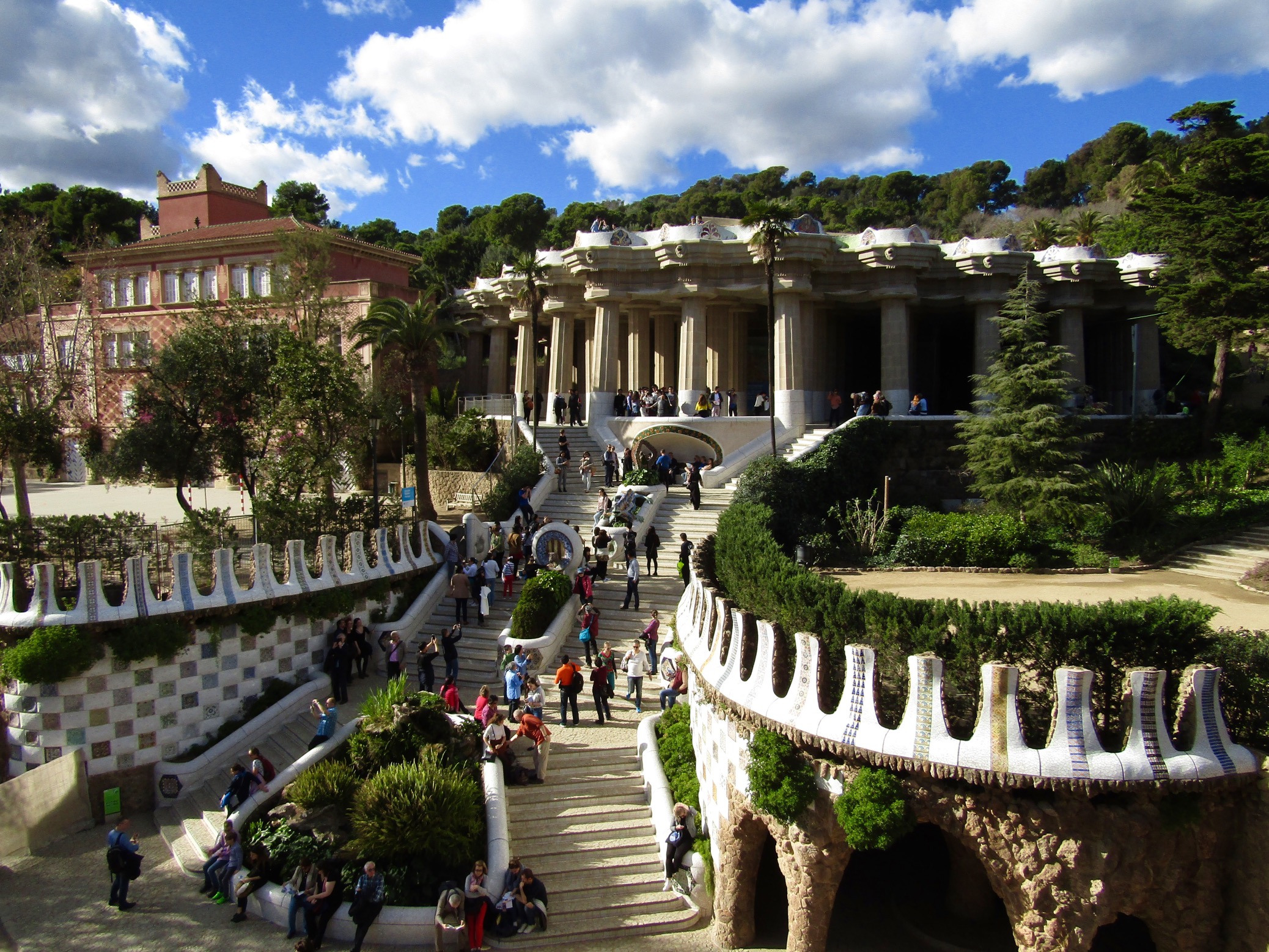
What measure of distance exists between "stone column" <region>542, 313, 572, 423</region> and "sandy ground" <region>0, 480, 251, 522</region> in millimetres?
12285

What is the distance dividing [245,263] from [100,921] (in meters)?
27.9

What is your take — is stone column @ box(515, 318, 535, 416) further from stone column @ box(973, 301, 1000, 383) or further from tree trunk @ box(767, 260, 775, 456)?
stone column @ box(973, 301, 1000, 383)

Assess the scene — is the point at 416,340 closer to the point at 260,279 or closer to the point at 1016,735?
the point at 260,279

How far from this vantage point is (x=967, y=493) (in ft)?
89.6

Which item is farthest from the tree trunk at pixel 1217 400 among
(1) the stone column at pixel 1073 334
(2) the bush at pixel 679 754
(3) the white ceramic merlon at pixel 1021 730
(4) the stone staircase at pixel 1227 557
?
(3) the white ceramic merlon at pixel 1021 730

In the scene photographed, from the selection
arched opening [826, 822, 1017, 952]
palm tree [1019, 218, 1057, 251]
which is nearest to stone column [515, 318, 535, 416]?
palm tree [1019, 218, 1057, 251]

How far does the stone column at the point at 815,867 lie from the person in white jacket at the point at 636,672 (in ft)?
18.7

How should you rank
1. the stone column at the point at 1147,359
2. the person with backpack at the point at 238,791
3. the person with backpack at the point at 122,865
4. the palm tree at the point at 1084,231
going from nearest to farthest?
the person with backpack at the point at 122,865, the person with backpack at the point at 238,791, the stone column at the point at 1147,359, the palm tree at the point at 1084,231

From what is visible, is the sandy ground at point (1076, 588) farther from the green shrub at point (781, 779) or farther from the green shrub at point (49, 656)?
the green shrub at point (49, 656)

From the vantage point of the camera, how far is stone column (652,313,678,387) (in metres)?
37.9

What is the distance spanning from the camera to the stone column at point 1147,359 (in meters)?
34.0

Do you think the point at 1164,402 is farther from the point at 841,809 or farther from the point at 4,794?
the point at 4,794

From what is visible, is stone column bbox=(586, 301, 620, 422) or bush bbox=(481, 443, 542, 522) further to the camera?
stone column bbox=(586, 301, 620, 422)

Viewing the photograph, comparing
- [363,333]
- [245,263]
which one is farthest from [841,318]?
[245,263]
